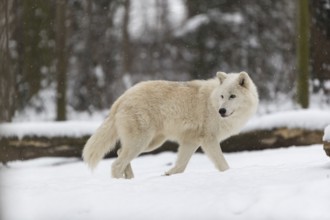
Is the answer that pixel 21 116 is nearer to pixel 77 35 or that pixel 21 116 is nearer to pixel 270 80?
pixel 77 35

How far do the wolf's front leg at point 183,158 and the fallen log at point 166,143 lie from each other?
8.00ft

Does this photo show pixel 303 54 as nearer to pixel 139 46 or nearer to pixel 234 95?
pixel 234 95

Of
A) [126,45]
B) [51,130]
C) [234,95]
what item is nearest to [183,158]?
[234,95]

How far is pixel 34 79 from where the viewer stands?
11039 millimetres

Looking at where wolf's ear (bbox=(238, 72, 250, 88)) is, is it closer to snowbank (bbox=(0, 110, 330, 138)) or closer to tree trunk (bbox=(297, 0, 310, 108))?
snowbank (bbox=(0, 110, 330, 138))

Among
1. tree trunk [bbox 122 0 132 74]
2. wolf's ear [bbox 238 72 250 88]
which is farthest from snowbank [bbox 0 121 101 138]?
tree trunk [bbox 122 0 132 74]

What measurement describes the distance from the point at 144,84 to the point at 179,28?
27.5 feet

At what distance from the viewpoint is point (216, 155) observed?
625cm

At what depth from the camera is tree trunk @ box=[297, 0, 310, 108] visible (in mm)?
9062

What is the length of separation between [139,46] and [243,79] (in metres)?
9.43

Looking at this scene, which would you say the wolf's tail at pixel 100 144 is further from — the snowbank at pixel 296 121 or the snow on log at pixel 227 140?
the snowbank at pixel 296 121

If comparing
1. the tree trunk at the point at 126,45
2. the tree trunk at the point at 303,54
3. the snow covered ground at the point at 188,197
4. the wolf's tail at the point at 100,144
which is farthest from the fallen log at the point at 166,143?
the tree trunk at the point at 126,45

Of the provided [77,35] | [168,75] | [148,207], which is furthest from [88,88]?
[148,207]

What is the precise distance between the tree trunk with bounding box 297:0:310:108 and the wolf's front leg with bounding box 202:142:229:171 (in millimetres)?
3257
